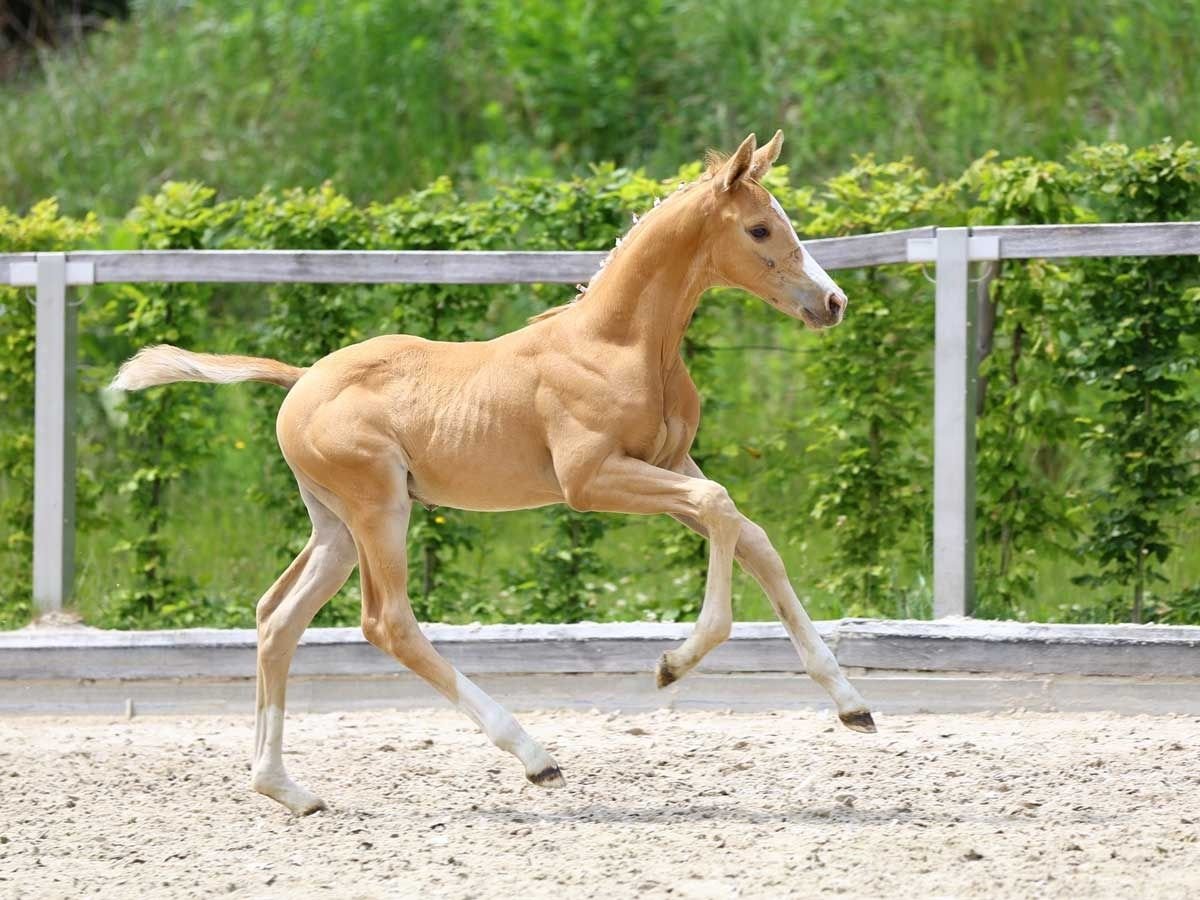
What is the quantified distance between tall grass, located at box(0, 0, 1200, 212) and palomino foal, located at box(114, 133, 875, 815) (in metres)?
6.44

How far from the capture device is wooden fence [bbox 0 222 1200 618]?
6.63 meters

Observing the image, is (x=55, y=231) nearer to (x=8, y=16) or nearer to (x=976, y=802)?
(x=976, y=802)

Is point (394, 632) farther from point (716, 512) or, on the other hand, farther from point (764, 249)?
point (764, 249)

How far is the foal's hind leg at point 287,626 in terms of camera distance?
17.6 feet

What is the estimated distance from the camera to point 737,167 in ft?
16.9

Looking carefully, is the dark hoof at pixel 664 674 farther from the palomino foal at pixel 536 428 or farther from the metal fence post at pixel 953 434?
the metal fence post at pixel 953 434

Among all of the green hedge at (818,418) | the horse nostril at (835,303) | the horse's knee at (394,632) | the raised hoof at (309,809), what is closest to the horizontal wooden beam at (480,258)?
the green hedge at (818,418)

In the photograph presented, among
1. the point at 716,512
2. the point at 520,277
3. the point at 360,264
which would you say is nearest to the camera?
the point at 716,512

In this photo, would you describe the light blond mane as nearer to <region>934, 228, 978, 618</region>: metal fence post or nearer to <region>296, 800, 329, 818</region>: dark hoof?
<region>934, 228, 978, 618</region>: metal fence post

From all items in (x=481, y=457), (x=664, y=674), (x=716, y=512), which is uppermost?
(x=481, y=457)

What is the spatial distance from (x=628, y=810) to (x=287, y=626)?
1237 millimetres

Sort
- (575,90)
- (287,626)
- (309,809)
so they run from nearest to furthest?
(309,809)
(287,626)
(575,90)

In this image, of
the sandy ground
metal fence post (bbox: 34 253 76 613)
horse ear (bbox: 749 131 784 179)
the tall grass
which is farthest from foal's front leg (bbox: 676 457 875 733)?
the tall grass

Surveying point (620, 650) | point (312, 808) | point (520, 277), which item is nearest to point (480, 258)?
point (520, 277)
